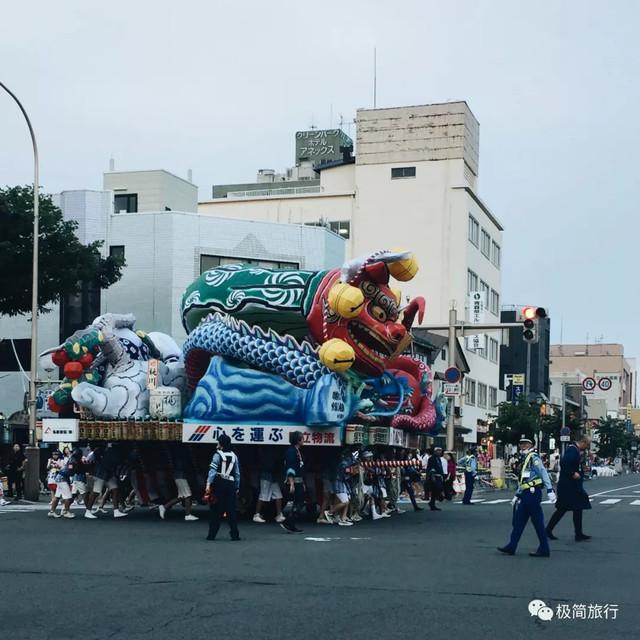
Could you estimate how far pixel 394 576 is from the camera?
42.9ft

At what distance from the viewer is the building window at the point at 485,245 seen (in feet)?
253

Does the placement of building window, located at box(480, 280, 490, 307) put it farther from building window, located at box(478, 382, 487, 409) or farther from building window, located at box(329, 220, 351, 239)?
building window, located at box(329, 220, 351, 239)

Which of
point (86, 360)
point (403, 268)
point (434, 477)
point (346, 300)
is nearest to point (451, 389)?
point (434, 477)

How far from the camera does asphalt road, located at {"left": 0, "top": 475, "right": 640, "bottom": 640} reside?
974 cm

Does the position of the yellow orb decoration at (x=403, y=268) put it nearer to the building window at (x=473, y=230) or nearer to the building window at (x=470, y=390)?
the building window at (x=470, y=390)

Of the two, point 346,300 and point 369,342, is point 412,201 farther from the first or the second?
point 346,300

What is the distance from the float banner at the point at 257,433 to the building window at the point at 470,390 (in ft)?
167

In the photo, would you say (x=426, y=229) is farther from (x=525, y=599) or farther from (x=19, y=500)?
(x=525, y=599)

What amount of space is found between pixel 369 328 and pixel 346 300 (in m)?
0.98

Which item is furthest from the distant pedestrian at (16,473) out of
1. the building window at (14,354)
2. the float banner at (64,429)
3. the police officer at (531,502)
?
the police officer at (531,502)

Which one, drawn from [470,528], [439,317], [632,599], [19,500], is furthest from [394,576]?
[439,317]

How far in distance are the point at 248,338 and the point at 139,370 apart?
2865 mm

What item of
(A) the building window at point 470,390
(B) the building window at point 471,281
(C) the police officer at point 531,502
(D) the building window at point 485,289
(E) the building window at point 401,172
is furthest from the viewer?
(D) the building window at point 485,289

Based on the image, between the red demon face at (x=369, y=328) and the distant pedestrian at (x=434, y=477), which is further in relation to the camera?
the distant pedestrian at (x=434, y=477)
